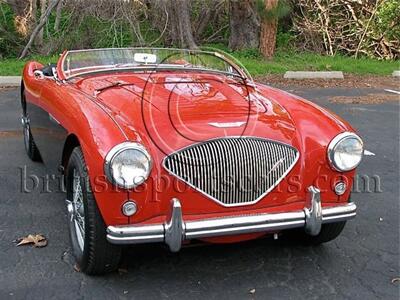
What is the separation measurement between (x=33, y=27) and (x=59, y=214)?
1159cm

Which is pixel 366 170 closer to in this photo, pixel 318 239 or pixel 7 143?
pixel 318 239

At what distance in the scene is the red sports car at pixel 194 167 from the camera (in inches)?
111

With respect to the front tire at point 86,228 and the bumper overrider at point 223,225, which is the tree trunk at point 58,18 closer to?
the front tire at point 86,228

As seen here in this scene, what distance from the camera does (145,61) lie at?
4.46 m

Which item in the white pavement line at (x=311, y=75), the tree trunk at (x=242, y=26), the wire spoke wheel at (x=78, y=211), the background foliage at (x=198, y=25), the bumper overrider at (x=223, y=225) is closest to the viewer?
the bumper overrider at (x=223, y=225)

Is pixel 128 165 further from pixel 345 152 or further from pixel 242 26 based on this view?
pixel 242 26

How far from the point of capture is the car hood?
9.89ft

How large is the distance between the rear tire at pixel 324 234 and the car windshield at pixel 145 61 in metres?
1.51

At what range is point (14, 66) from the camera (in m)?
12.4

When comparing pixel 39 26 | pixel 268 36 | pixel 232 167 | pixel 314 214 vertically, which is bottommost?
pixel 268 36

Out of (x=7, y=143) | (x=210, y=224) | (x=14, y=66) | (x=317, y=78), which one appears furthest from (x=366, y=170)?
(x=14, y=66)

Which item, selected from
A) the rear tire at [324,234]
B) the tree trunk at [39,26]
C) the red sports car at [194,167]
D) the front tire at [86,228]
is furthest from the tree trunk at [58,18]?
the rear tire at [324,234]

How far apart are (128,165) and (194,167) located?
38 cm

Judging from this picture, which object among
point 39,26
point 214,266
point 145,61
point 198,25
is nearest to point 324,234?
point 214,266
